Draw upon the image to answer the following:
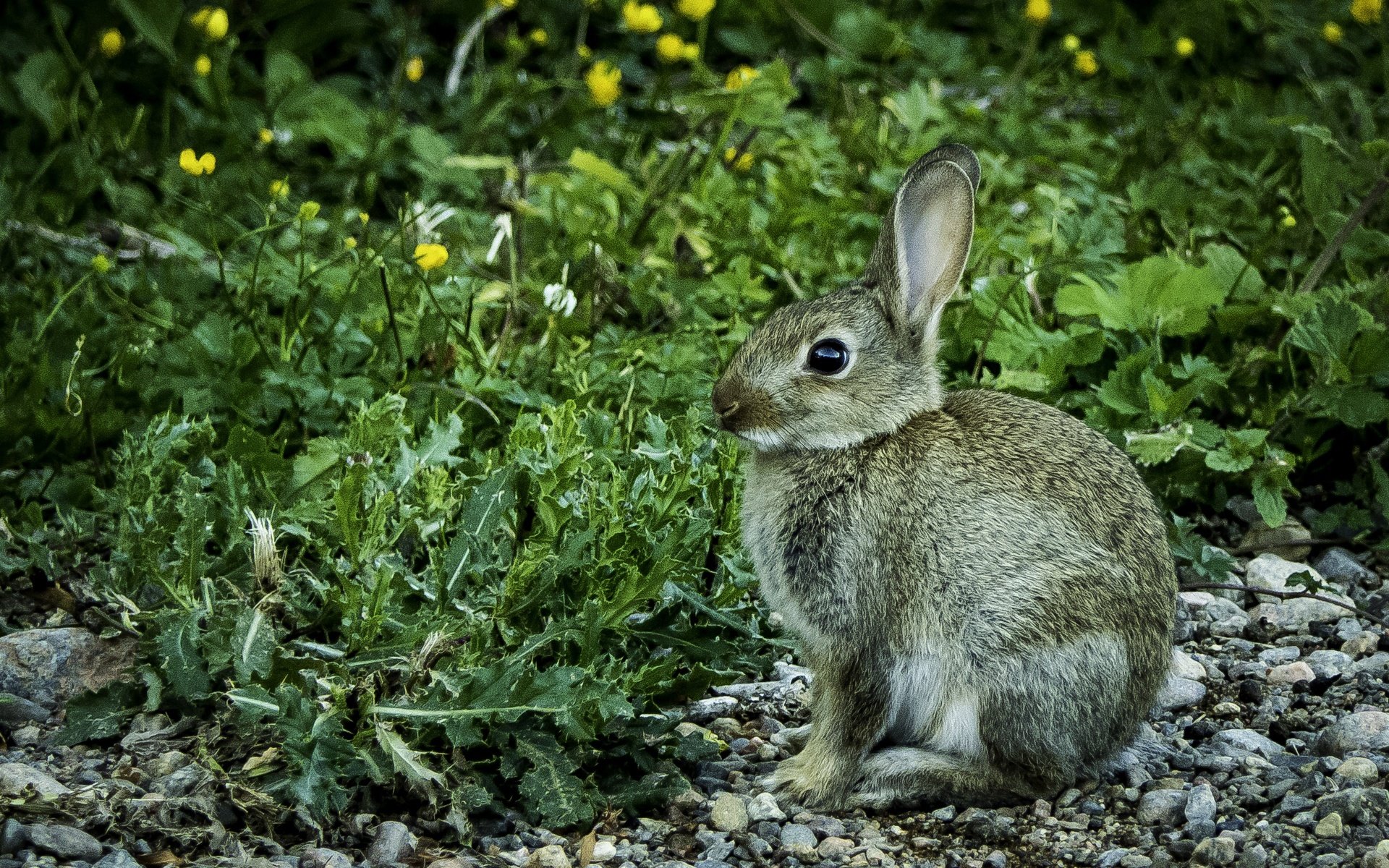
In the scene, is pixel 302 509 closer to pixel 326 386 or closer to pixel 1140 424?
pixel 326 386

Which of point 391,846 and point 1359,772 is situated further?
point 1359,772

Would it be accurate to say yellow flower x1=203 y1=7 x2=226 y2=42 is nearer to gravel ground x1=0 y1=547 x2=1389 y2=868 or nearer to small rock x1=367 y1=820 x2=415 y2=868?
gravel ground x1=0 y1=547 x2=1389 y2=868

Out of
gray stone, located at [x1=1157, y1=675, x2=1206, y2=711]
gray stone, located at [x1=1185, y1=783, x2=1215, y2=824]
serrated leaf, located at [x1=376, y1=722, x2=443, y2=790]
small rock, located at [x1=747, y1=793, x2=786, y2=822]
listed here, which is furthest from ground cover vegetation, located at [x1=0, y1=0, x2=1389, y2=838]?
gray stone, located at [x1=1185, y1=783, x2=1215, y2=824]

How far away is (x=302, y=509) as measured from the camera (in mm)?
4254

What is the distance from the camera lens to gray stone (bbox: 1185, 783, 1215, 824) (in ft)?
11.8

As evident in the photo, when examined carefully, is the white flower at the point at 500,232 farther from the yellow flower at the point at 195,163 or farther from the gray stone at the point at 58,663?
the gray stone at the point at 58,663

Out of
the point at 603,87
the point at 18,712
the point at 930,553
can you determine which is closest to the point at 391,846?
the point at 18,712

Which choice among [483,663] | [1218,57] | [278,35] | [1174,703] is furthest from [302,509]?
[1218,57]

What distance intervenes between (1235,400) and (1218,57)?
4178 millimetres

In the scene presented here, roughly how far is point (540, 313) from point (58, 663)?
6.91 ft

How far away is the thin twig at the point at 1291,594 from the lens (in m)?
4.57

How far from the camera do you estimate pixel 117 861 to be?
10.7ft

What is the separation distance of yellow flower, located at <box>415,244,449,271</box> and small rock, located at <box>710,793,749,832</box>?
194 cm

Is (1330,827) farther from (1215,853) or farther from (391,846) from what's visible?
(391,846)
